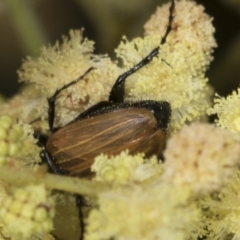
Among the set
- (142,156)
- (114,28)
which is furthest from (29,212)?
(114,28)

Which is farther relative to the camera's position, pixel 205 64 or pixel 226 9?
pixel 226 9

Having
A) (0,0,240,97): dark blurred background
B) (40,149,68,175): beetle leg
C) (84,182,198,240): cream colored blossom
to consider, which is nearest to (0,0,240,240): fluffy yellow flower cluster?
(84,182,198,240): cream colored blossom

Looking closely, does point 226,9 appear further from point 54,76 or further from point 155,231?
point 155,231

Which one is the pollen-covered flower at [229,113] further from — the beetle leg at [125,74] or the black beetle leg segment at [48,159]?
the black beetle leg segment at [48,159]

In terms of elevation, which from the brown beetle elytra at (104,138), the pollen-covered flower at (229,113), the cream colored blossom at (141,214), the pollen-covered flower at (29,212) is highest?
the brown beetle elytra at (104,138)

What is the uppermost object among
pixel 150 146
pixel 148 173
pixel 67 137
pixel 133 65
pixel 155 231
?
pixel 133 65

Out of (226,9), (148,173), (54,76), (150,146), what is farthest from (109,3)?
(148,173)

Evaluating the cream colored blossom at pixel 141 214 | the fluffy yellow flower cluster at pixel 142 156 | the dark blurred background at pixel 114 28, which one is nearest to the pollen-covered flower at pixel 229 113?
the fluffy yellow flower cluster at pixel 142 156

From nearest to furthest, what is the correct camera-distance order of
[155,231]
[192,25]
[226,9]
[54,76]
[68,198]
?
1. [155,231]
2. [68,198]
3. [192,25]
4. [54,76]
5. [226,9]
